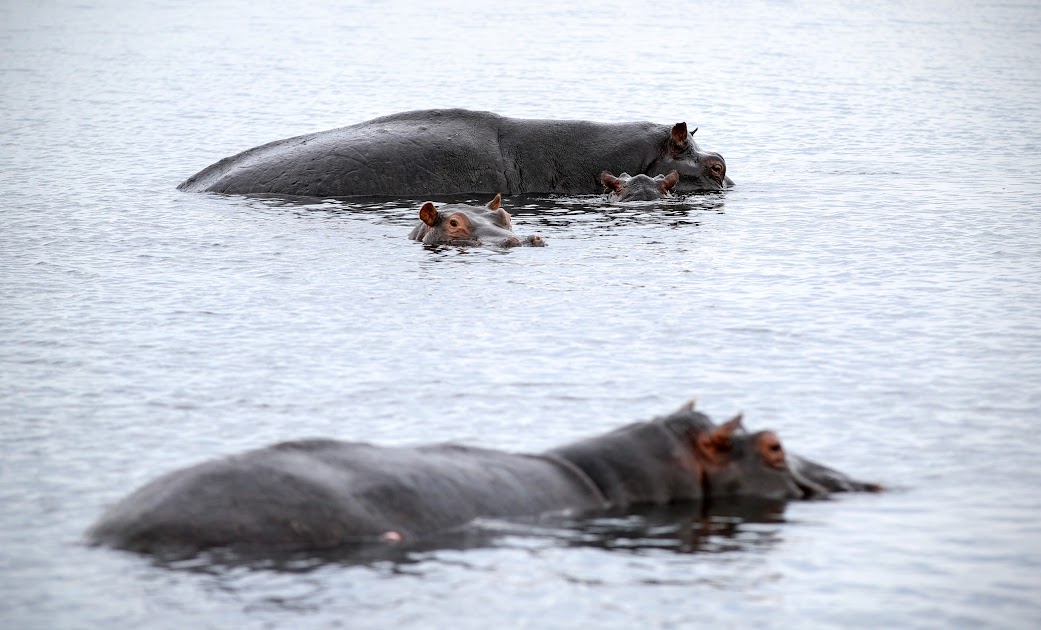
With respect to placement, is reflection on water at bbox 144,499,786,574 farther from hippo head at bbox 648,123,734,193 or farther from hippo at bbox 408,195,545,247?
hippo head at bbox 648,123,734,193

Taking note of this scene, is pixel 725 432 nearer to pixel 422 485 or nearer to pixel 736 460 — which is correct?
pixel 736 460

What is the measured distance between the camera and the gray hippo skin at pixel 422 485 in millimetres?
6516

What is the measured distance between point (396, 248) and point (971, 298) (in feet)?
17.7

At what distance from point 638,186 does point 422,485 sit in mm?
11467

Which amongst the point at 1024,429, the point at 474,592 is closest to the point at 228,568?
the point at 474,592

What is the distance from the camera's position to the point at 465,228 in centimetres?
1535

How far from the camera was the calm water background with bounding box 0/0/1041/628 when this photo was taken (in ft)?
21.4

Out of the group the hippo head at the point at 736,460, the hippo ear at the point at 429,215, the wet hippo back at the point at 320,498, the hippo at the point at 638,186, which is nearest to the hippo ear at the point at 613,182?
the hippo at the point at 638,186

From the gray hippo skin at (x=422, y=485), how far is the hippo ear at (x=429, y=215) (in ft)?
25.1

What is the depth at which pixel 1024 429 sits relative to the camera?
9.12 meters

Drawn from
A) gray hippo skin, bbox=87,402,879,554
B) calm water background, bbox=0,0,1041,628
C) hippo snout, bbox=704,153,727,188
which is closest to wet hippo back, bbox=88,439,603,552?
gray hippo skin, bbox=87,402,879,554

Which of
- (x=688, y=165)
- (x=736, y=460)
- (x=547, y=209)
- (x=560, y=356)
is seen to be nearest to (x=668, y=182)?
(x=688, y=165)

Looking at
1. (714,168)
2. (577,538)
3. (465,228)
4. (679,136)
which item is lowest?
(577,538)

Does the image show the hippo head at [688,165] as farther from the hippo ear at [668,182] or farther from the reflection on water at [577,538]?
the reflection on water at [577,538]
